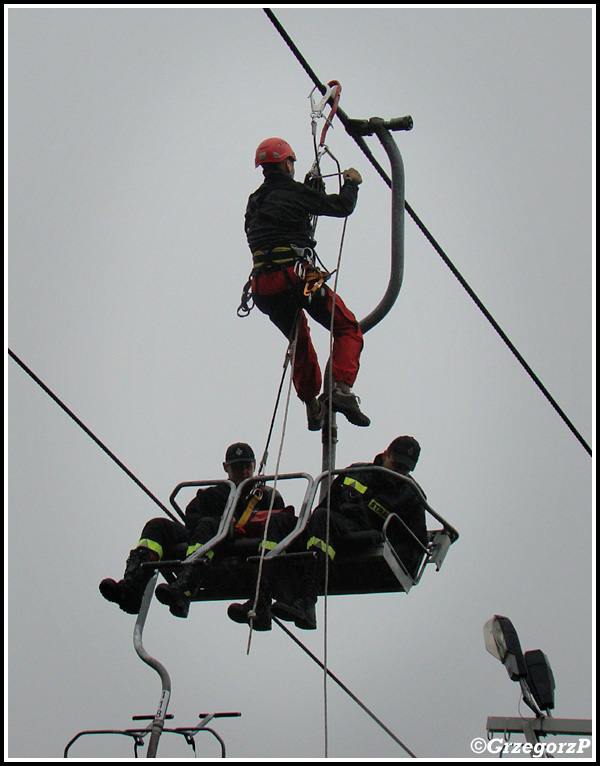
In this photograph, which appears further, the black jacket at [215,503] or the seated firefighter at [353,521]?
Result: the black jacket at [215,503]

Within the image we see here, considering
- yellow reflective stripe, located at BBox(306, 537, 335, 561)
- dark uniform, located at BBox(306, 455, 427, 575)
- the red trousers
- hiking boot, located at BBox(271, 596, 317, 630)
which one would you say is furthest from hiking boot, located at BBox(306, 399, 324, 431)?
hiking boot, located at BBox(271, 596, 317, 630)

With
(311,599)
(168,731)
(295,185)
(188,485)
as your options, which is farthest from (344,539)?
(295,185)

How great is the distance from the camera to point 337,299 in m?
9.20

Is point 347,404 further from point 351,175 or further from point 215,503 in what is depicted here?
point 351,175

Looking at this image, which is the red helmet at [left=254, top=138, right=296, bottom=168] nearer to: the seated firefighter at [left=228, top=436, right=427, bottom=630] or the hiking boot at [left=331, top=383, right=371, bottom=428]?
the hiking boot at [left=331, top=383, right=371, bottom=428]

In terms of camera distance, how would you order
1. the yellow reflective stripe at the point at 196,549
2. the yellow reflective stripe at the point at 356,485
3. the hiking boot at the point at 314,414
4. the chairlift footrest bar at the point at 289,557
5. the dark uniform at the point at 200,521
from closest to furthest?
the chairlift footrest bar at the point at 289,557, the yellow reflective stripe at the point at 196,549, the dark uniform at the point at 200,521, the yellow reflective stripe at the point at 356,485, the hiking boot at the point at 314,414

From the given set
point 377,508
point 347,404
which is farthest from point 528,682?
point 347,404

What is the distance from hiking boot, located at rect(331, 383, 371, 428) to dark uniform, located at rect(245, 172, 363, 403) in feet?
0.24

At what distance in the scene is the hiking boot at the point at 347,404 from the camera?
8.95 meters

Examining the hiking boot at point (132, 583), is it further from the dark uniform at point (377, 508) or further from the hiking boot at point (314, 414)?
the hiking boot at point (314, 414)

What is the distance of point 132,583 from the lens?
796 centimetres

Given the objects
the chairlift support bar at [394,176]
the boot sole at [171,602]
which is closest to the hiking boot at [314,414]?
the chairlift support bar at [394,176]

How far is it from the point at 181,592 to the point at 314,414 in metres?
1.93

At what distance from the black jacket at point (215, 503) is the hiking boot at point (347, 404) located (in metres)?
0.87
